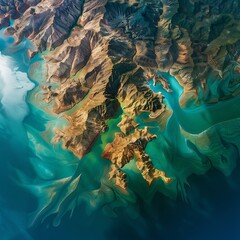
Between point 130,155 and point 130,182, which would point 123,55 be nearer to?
point 130,155

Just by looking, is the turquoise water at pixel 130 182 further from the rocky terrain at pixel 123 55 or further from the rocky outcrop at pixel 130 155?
the rocky terrain at pixel 123 55

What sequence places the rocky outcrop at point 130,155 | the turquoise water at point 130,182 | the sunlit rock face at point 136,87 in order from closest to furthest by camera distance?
the turquoise water at point 130,182 → the rocky outcrop at point 130,155 → the sunlit rock face at point 136,87

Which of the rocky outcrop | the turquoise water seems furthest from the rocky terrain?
the turquoise water

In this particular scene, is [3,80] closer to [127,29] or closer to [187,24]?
[127,29]

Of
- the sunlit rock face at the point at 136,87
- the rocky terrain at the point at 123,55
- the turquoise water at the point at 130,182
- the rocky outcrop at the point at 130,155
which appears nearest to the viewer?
the turquoise water at the point at 130,182

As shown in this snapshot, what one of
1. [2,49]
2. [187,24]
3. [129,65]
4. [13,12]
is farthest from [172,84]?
[13,12]

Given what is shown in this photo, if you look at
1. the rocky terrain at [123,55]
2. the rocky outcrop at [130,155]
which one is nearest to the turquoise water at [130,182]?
the rocky outcrop at [130,155]
